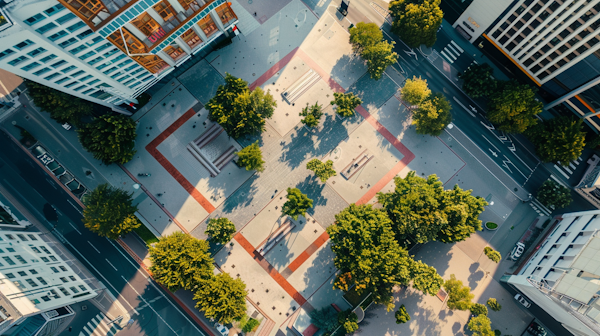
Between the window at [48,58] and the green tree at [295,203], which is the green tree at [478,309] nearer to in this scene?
the green tree at [295,203]

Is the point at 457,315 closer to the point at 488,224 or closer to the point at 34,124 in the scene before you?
the point at 488,224

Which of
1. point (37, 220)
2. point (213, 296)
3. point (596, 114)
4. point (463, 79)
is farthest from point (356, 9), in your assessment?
point (37, 220)

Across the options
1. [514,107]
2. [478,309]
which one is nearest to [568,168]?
[514,107]

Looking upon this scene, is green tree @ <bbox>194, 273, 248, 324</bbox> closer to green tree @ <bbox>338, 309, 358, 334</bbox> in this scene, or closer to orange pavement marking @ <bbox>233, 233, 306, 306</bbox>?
orange pavement marking @ <bbox>233, 233, 306, 306</bbox>

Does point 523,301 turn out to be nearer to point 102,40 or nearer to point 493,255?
point 493,255

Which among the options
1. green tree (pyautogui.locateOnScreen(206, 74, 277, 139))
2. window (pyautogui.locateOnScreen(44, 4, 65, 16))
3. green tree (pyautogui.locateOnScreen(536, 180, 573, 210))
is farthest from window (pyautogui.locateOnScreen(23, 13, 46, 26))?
green tree (pyautogui.locateOnScreen(536, 180, 573, 210))
